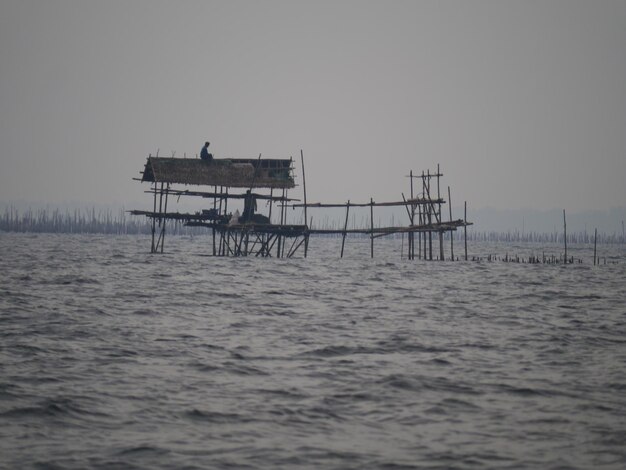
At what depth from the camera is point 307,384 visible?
37.4ft

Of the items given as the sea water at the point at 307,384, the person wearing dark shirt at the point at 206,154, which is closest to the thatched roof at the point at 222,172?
the person wearing dark shirt at the point at 206,154

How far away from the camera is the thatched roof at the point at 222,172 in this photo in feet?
164

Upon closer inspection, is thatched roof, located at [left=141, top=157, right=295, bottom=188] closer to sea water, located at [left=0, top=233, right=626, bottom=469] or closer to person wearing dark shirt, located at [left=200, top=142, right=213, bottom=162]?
person wearing dark shirt, located at [left=200, top=142, right=213, bottom=162]

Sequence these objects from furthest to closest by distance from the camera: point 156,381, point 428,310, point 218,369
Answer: point 428,310, point 218,369, point 156,381

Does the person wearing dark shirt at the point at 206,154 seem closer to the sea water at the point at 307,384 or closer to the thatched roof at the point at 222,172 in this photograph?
the thatched roof at the point at 222,172

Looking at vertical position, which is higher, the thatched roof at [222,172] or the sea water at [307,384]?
the thatched roof at [222,172]

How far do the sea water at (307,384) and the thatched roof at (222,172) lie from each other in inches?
1061

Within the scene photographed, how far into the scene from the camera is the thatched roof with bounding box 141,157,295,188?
5002cm

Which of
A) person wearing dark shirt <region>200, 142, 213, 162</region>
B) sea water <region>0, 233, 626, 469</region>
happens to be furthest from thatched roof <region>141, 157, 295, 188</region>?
sea water <region>0, 233, 626, 469</region>

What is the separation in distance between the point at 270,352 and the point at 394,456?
6.54 m

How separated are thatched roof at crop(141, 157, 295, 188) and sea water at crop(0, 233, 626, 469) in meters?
26.9

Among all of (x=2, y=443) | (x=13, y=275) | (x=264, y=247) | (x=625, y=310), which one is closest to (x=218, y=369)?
(x=2, y=443)

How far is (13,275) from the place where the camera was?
112 ft

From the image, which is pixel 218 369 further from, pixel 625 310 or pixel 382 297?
pixel 625 310
